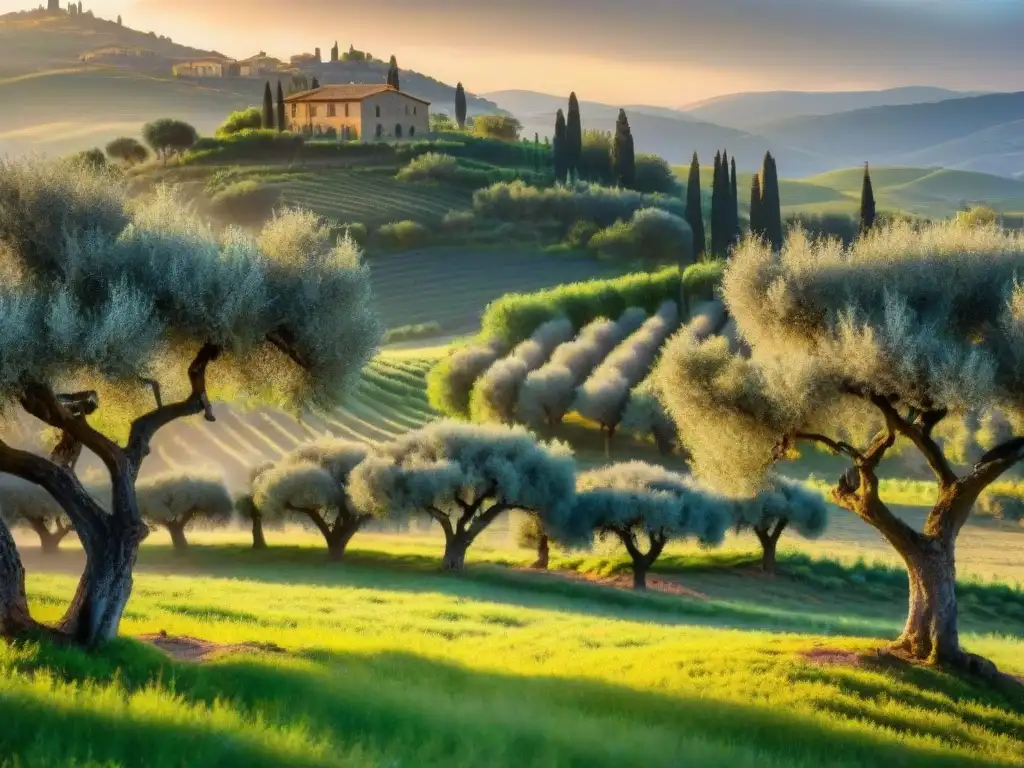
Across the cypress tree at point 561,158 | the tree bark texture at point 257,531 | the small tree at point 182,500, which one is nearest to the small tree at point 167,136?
the cypress tree at point 561,158

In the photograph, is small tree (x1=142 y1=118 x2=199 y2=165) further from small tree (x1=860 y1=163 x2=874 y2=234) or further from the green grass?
the green grass

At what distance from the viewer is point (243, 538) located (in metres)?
61.2

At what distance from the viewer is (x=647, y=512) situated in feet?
155

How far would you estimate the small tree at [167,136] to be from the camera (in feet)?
592

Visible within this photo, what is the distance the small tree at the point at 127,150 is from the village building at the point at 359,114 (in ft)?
89.6

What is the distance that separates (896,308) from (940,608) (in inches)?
233

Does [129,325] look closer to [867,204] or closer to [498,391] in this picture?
[498,391]

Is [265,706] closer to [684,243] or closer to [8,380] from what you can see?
[8,380]

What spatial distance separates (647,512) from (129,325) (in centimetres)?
3198

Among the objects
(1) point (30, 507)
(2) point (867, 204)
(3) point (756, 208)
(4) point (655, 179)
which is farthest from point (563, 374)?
(4) point (655, 179)

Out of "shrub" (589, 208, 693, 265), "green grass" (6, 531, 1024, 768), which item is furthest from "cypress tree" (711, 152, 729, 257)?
"green grass" (6, 531, 1024, 768)

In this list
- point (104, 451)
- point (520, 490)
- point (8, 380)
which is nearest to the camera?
point (8, 380)

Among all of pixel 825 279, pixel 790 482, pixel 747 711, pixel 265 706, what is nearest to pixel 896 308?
pixel 825 279

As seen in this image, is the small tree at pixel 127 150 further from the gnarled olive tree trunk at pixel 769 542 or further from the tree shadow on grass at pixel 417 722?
the tree shadow on grass at pixel 417 722
